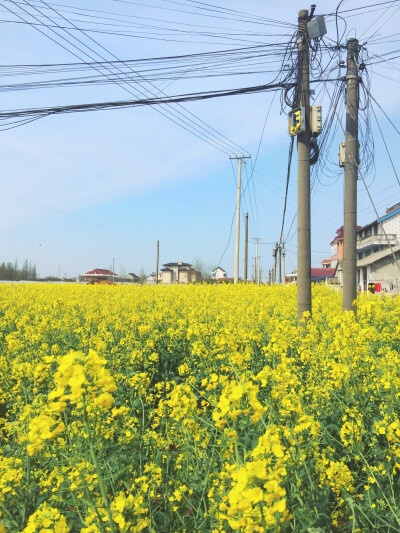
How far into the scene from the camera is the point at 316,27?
5.52 m

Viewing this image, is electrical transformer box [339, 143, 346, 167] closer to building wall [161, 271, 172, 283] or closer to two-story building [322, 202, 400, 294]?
two-story building [322, 202, 400, 294]

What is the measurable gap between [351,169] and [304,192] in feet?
4.10

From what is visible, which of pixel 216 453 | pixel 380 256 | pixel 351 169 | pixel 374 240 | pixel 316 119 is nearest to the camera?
pixel 216 453

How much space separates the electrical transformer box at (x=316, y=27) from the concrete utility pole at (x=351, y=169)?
94 centimetres

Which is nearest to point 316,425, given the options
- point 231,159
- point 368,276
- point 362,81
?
point 362,81

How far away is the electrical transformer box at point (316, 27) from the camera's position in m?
5.49

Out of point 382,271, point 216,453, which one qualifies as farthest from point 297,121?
point 382,271

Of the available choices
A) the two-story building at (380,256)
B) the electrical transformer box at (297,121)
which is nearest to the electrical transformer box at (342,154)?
the electrical transformer box at (297,121)

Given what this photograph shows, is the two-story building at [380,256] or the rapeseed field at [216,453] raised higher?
the two-story building at [380,256]

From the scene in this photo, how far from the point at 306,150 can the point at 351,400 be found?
149 inches

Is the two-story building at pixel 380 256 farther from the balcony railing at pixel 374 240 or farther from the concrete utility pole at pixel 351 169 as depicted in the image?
the concrete utility pole at pixel 351 169

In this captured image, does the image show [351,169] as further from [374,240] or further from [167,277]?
[167,277]

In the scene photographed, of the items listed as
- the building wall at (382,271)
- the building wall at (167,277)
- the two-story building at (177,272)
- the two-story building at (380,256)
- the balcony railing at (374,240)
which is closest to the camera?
the two-story building at (380,256)

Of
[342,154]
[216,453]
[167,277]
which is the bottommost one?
[216,453]
